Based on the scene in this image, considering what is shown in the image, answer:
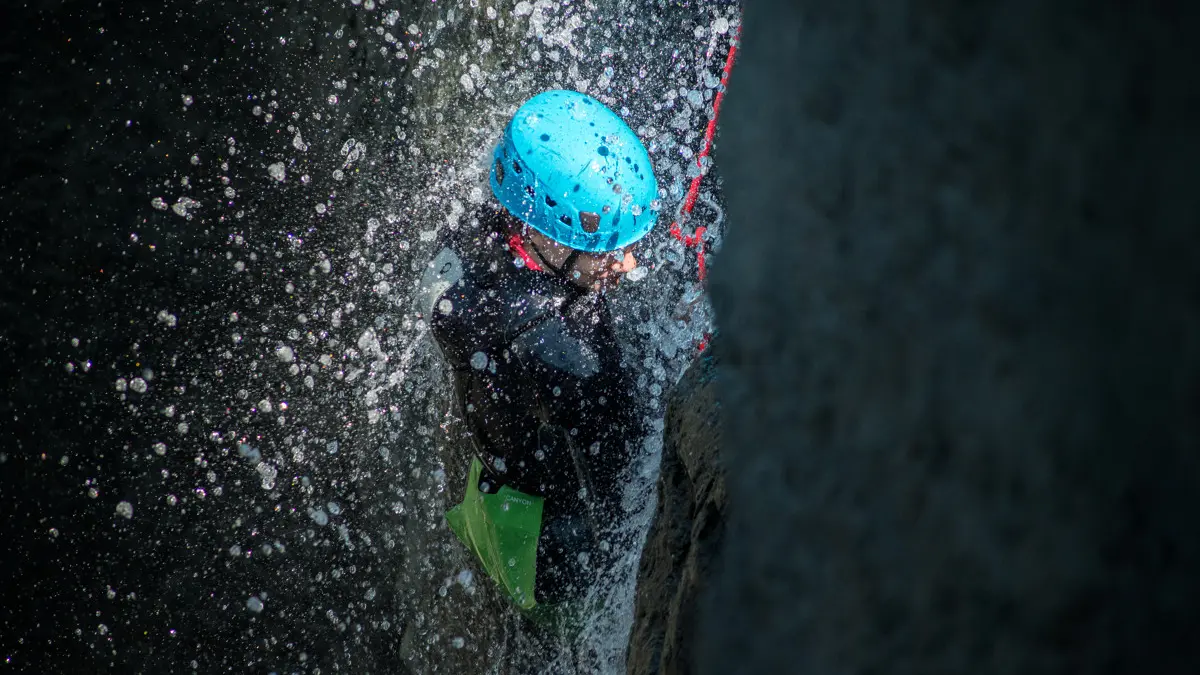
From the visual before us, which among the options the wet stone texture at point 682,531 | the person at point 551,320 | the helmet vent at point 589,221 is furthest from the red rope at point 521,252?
the wet stone texture at point 682,531

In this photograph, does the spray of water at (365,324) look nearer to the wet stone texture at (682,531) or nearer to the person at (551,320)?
the person at (551,320)

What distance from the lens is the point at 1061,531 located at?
0.41 metres

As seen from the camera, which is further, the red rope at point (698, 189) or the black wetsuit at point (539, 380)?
the red rope at point (698, 189)

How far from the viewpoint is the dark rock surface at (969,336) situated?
1.22 ft

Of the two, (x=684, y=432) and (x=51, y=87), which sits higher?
(x=51, y=87)

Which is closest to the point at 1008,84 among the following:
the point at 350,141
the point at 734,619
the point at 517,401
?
the point at 734,619

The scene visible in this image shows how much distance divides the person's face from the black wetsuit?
0.18ft

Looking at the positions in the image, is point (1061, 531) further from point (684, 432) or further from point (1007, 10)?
point (684, 432)

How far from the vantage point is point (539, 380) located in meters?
2.72

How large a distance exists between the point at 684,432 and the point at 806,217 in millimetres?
1363

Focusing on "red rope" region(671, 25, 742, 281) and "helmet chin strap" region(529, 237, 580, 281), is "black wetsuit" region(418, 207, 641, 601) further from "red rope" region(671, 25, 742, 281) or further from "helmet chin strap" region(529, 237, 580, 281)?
"red rope" region(671, 25, 742, 281)

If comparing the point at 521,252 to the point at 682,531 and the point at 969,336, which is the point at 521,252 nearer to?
the point at 682,531

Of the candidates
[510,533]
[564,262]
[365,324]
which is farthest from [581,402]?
[365,324]

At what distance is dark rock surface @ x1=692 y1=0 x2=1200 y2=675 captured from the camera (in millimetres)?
370
